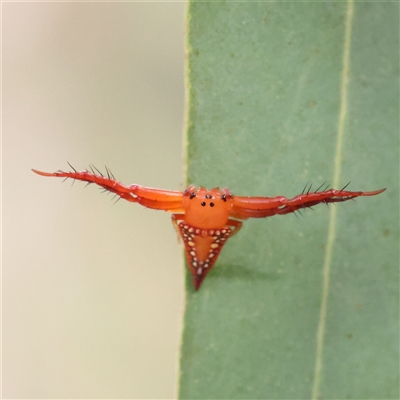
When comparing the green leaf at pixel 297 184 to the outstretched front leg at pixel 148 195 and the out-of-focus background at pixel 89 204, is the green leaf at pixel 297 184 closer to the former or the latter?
the outstretched front leg at pixel 148 195

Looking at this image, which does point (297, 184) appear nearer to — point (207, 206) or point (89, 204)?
point (207, 206)

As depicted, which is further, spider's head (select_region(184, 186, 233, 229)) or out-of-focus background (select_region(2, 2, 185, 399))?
out-of-focus background (select_region(2, 2, 185, 399))

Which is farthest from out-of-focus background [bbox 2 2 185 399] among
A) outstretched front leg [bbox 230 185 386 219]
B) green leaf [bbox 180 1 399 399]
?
outstretched front leg [bbox 230 185 386 219]

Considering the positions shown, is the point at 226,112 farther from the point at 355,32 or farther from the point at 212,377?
the point at 212,377

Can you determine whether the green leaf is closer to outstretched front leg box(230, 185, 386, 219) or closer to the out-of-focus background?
outstretched front leg box(230, 185, 386, 219)

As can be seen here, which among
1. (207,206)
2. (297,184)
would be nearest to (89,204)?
(207,206)

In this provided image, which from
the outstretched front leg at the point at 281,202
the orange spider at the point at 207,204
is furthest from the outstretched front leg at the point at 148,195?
the outstretched front leg at the point at 281,202

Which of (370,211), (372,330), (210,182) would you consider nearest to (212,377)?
(372,330)
